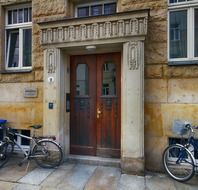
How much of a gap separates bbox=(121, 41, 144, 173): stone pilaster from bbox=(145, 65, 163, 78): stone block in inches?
12.0

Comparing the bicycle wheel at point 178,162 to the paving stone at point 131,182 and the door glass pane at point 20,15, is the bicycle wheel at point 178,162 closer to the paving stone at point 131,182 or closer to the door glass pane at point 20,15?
the paving stone at point 131,182

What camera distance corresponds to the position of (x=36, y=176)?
438 cm

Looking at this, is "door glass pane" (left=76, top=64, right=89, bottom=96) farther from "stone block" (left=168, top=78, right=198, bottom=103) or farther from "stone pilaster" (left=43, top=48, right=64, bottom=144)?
"stone block" (left=168, top=78, right=198, bottom=103)

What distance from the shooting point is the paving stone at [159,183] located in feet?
12.7

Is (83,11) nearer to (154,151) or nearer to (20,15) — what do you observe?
(20,15)

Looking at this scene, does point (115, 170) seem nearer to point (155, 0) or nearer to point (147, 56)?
point (147, 56)

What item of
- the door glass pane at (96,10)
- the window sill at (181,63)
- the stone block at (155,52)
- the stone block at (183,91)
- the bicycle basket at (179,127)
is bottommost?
the bicycle basket at (179,127)

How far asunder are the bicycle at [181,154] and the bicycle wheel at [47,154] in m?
2.45

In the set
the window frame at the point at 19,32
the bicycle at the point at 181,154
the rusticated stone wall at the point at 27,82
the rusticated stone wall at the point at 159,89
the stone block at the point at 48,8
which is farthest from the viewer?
the window frame at the point at 19,32

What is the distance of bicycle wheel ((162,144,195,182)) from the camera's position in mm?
4238

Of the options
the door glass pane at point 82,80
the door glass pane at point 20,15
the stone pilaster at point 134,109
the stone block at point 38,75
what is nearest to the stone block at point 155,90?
the stone pilaster at point 134,109

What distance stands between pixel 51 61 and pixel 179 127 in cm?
336

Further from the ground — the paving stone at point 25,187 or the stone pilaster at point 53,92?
the stone pilaster at point 53,92

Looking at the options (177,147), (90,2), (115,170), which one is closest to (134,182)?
(115,170)
